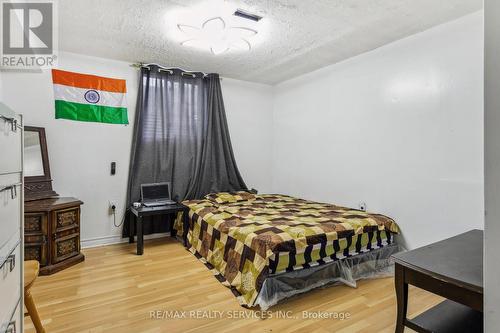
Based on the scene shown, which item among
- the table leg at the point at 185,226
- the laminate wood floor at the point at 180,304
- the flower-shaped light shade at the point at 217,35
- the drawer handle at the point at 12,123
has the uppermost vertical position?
the flower-shaped light shade at the point at 217,35

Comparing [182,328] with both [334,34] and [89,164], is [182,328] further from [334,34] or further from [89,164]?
[334,34]

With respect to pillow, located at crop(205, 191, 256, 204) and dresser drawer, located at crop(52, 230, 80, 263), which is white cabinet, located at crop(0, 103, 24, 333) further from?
pillow, located at crop(205, 191, 256, 204)

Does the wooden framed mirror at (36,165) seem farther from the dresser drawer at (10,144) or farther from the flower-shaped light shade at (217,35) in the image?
the dresser drawer at (10,144)

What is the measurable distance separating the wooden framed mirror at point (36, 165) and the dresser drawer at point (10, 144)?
2.12m

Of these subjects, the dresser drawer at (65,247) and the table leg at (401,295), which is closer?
the table leg at (401,295)

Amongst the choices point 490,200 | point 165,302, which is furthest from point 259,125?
point 490,200

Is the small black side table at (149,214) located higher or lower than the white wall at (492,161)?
lower

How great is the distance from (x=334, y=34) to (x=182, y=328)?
291cm

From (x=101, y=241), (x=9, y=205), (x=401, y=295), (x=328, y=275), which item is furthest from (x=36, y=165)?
(x=401, y=295)

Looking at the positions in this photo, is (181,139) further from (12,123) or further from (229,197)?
(12,123)

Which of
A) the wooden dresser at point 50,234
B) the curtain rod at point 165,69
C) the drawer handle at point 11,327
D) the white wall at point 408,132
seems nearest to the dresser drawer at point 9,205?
the drawer handle at point 11,327

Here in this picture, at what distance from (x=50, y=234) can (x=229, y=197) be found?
2.03 metres

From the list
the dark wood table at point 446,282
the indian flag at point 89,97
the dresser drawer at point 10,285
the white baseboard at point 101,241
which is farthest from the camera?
the white baseboard at point 101,241

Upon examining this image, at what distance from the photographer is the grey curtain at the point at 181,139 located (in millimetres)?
3645
